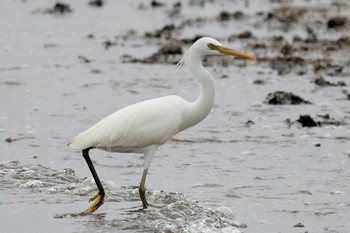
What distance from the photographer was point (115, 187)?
32.3 ft

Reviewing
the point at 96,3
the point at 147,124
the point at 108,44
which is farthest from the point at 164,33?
the point at 147,124

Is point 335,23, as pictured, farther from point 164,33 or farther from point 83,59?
point 83,59

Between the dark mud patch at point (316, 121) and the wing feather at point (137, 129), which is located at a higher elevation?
the wing feather at point (137, 129)

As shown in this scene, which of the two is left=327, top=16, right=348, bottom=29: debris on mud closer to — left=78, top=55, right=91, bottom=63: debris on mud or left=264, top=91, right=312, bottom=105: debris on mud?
left=78, top=55, right=91, bottom=63: debris on mud

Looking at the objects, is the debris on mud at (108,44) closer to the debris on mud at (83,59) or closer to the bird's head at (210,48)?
the debris on mud at (83,59)

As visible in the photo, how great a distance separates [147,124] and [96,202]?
3.10ft

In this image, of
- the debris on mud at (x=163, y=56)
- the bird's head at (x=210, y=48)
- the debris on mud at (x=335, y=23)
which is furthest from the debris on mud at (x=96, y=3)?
the bird's head at (x=210, y=48)

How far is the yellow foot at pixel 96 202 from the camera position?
8867mm

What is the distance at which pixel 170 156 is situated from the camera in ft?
37.5

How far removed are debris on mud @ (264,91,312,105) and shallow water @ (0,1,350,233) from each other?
18 cm

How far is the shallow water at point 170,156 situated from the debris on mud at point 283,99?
184 millimetres

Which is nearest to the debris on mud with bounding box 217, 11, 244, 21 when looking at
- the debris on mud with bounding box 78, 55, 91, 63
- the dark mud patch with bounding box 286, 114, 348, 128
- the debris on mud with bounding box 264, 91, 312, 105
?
the debris on mud with bounding box 78, 55, 91, 63

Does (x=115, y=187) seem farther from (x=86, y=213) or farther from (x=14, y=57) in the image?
(x=14, y=57)

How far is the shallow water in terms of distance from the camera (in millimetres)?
8805
